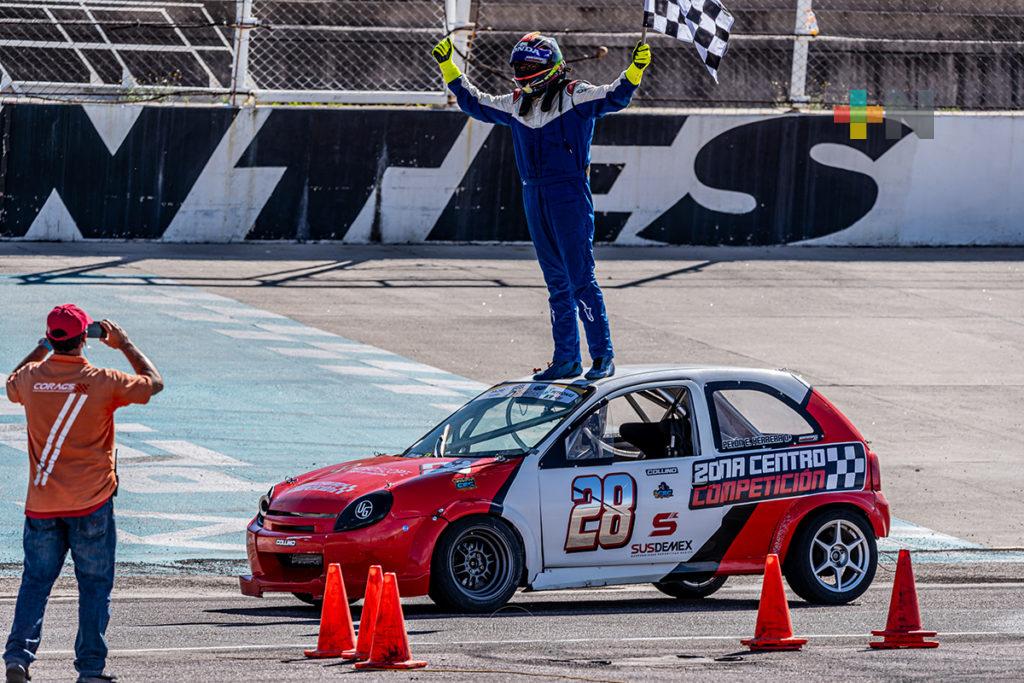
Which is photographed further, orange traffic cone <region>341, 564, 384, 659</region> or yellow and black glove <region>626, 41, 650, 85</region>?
yellow and black glove <region>626, 41, 650, 85</region>

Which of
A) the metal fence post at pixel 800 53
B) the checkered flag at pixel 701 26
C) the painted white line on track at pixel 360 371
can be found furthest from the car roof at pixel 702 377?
the metal fence post at pixel 800 53

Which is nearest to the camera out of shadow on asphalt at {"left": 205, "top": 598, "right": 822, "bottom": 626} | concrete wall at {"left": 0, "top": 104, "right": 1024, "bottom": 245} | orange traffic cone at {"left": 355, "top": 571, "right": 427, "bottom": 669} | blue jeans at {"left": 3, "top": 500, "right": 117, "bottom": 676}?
blue jeans at {"left": 3, "top": 500, "right": 117, "bottom": 676}

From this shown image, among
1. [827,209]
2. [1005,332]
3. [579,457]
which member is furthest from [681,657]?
[827,209]

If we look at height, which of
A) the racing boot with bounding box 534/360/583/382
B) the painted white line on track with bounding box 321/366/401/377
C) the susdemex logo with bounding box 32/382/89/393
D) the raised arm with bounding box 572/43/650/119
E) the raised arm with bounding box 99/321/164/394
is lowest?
the painted white line on track with bounding box 321/366/401/377

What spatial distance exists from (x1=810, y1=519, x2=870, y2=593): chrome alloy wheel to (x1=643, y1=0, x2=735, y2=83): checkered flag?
22.0 feet

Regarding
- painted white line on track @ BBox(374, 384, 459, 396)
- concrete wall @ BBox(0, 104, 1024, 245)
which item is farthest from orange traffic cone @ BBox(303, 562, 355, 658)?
concrete wall @ BBox(0, 104, 1024, 245)

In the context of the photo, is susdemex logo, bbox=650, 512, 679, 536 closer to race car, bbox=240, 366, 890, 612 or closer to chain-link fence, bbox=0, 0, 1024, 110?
race car, bbox=240, 366, 890, 612

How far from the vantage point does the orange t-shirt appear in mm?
7535

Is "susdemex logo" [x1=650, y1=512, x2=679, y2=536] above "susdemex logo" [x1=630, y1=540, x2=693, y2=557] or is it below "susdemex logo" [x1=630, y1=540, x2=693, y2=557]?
above

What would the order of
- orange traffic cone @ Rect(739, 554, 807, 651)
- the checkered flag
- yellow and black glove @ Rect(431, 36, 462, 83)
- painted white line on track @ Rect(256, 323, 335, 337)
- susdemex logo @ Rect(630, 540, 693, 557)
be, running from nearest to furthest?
orange traffic cone @ Rect(739, 554, 807, 651), susdemex logo @ Rect(630, 540, 693, 557), yellow and black glove @ Rect(431, 36, 462, 83), the checkered flag, painted white line on track @ Rect(256, 323, 335, 337)

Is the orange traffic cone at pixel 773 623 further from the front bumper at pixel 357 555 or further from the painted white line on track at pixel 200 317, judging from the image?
the painted white line on track at pixel 200 317

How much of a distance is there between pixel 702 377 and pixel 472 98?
8.12ft

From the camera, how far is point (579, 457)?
10531 mm

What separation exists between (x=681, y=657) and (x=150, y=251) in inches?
573
